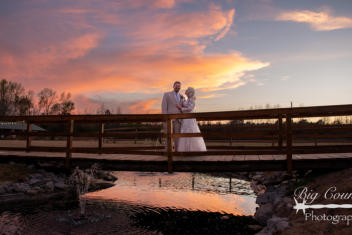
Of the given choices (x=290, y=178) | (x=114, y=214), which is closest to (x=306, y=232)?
(x=290, y=178)

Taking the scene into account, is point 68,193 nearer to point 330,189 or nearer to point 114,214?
point 114,214

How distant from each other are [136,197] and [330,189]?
514 centimetres

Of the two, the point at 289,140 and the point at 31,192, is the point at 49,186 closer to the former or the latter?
the point at 31,192

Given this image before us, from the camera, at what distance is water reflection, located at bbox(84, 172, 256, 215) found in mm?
7383

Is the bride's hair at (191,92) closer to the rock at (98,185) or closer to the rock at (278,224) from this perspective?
the rock at (98,185)

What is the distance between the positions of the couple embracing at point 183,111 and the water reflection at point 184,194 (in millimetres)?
1503

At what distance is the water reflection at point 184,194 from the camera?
24.2 ft

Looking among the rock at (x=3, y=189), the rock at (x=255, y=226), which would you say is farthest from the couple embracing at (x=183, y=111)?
the rock at (x=3, y=189)

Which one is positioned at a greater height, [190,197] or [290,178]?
[290,178]

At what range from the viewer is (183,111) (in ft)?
28.3

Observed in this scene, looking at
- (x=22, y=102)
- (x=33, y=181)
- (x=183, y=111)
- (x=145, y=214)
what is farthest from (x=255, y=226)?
(x=22, y=102)

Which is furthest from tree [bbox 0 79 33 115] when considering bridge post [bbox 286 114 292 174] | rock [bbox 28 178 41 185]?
bridge post [bbox 286 114 292 174]

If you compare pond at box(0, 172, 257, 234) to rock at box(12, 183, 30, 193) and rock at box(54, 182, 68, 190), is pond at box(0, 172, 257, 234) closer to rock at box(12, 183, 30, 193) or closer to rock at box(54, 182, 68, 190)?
rock at box(54, 182, 68, 190)

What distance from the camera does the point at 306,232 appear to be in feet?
14.3
